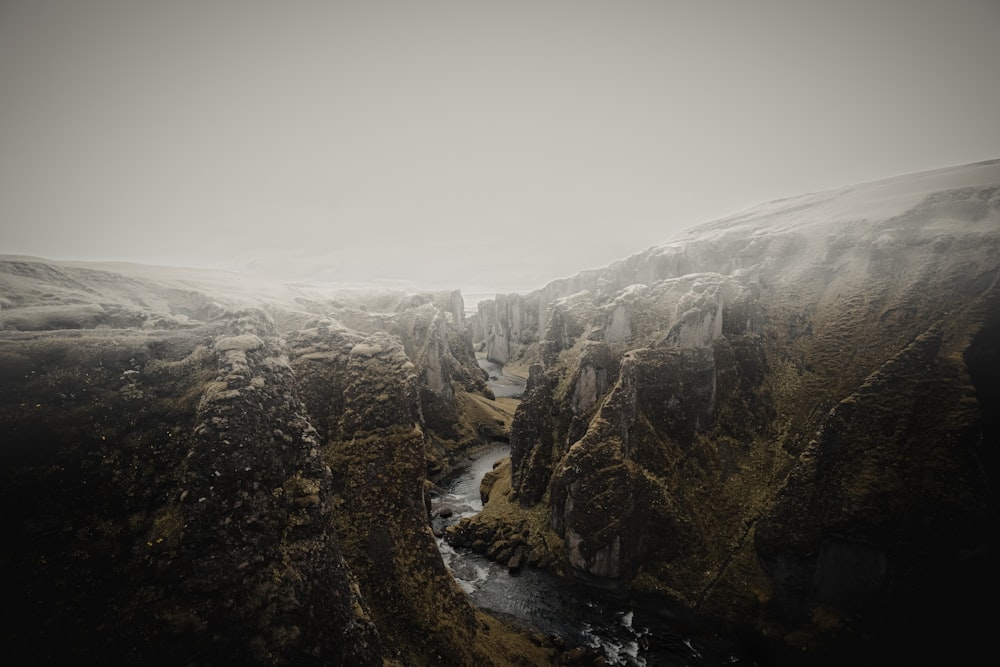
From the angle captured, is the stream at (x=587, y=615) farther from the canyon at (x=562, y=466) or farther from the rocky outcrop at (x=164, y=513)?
the rocky outcrop at (x=164, y=513)

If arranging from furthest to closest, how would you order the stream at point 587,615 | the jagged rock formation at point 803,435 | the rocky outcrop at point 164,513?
the stream at point 587,615 → the jagged rock formation at point 803,435 → the rocky outcrop at point 164,513

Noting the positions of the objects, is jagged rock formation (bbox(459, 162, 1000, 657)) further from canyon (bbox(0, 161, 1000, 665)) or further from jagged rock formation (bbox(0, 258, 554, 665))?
jagged rock formation (bbox(0, 258, 554, 665))

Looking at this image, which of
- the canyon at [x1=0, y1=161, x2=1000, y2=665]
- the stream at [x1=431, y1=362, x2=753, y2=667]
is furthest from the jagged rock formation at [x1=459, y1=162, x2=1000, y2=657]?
the stream at [x1=431, y1=362, x2=753, y2=667]

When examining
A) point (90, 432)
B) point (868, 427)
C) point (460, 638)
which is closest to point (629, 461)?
point (868, 427)

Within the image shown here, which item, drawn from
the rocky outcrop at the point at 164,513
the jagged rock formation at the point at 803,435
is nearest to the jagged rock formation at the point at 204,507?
the rocky outcrop at the point at 164,513

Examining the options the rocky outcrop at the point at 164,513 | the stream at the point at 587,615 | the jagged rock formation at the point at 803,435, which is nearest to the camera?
the rocky outcrop at the point at 164,513

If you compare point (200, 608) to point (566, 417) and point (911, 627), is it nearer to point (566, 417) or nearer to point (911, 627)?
point (566, 417)

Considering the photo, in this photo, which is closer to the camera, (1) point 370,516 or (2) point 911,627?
(1) point 370,516
